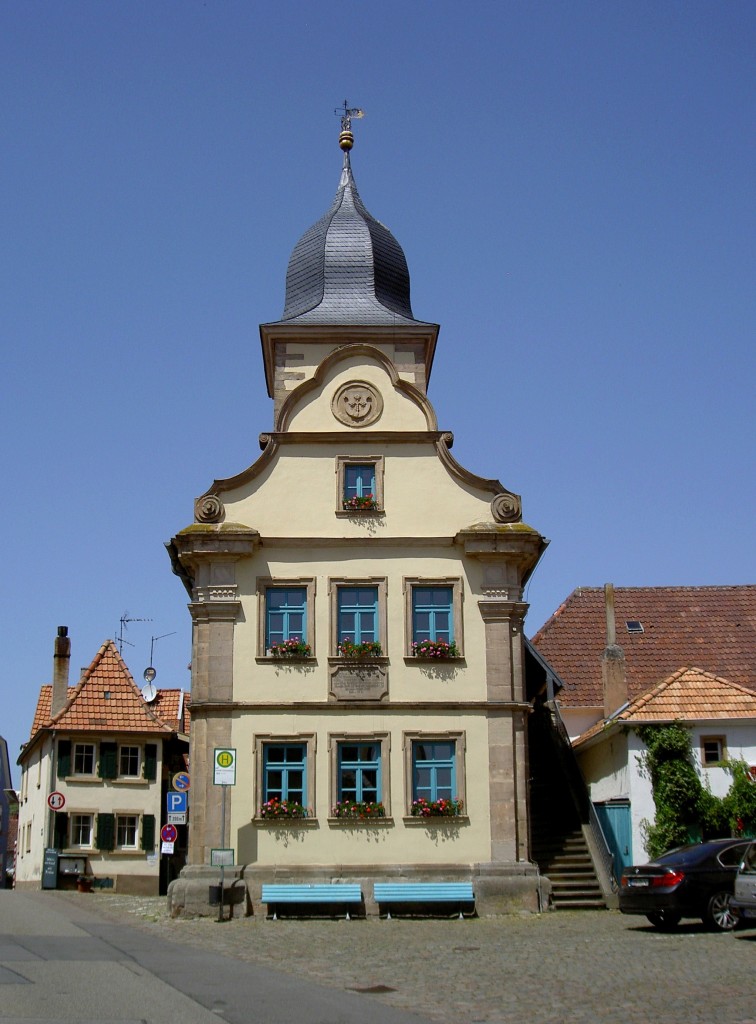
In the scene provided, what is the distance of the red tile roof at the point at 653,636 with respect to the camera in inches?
1321

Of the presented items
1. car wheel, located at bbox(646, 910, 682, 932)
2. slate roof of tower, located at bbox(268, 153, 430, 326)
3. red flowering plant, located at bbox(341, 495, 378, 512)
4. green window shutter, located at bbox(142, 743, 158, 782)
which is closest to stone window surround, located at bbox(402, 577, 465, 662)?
red flowering plant, located at bbox(341, 495, 378, 512)

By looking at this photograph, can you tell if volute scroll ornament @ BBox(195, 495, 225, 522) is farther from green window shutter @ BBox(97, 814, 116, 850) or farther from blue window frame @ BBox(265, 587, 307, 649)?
Result: green window shutter @ BBox(97, 814, 116, 850)

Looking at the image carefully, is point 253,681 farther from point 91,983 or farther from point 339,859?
point 91,983

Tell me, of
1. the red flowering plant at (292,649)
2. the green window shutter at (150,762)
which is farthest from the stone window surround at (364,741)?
the green window shutter at (150,762)

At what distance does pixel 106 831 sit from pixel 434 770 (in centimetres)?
1976

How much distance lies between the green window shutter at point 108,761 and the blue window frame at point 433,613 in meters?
20.2

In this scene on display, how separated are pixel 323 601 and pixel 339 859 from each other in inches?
198

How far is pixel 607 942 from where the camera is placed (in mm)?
18594

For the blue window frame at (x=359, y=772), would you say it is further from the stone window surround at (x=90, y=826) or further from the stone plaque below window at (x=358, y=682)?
the stone window surround at (x=90, y=826)

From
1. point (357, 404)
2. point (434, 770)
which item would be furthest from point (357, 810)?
point (357, 404)

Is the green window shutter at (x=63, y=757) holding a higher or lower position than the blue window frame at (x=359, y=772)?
higher

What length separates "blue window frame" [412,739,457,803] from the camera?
25047 mm

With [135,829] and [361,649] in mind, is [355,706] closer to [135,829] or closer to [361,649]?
[361,649]

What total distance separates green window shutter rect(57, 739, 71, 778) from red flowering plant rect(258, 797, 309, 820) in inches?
764
